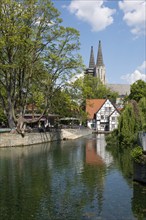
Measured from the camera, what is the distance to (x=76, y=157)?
119 feet

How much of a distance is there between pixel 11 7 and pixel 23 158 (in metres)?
18.9

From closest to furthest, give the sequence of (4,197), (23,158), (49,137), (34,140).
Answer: (4,197) → (23,158) → (34,140) → (49,137)

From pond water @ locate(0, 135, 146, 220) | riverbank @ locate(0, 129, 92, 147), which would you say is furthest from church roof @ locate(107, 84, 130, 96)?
pond water @ locate(0, 135, 146, 220)

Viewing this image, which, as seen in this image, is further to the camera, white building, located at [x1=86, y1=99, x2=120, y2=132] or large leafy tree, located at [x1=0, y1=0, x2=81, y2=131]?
white building, located at [x1=86, y1=99, x2=120, y2=132]

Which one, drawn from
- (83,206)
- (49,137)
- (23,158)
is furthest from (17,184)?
(49,137)

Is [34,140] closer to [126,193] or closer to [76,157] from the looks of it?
[76,157]

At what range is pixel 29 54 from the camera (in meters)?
44.9

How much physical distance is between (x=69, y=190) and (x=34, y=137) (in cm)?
2890

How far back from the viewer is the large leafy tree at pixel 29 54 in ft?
139

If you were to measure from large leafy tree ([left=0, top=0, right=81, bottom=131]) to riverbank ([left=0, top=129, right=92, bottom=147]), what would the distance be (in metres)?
2.50

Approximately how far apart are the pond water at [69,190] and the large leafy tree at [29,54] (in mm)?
14543

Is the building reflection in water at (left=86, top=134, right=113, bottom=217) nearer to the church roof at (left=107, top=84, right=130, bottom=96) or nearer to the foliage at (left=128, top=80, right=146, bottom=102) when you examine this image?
the foliage at (left=128, top=80, right=146, bottom=102)

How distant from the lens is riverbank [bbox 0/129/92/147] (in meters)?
43.1

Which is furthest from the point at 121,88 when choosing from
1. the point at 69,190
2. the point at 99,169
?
the point at 69,190
